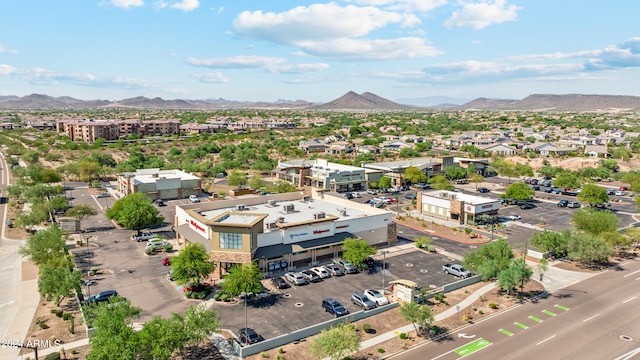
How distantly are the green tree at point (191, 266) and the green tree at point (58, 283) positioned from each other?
10571 mm

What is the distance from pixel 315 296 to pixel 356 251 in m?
10.3

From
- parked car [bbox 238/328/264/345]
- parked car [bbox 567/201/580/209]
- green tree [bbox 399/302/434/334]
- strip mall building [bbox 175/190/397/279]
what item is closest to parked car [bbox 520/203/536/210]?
parked car [bbox 567/201/580/209]

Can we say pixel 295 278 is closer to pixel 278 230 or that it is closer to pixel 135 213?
pixel 278 230

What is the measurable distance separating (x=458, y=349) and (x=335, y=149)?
153 metres

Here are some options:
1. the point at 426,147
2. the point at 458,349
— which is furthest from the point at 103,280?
the point at 426,147

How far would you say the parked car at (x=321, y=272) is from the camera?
56.5 meters

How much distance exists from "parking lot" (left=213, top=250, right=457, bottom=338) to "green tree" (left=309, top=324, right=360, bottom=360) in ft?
23.7

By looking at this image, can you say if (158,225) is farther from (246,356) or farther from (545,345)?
(545,345)

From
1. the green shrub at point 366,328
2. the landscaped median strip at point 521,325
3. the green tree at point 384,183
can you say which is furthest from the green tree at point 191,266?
the green tree at point 384,183

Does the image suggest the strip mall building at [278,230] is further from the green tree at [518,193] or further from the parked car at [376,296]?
the green tree at [518,193]

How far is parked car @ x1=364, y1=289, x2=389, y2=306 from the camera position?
48550 mm

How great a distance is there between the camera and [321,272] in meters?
57.1

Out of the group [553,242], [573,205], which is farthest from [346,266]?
[573,205]

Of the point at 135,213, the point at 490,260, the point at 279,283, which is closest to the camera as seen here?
the point at 279,283
